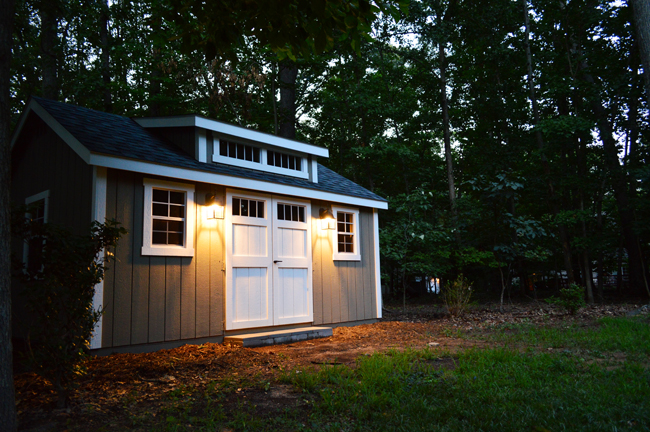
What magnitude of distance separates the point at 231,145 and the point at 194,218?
1887mm

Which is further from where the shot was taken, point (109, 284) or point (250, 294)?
point (250, 294)

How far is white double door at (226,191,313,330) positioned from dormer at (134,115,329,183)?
2.66 feet

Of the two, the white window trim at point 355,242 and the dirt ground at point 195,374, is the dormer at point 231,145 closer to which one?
the white window trim at point 355,242

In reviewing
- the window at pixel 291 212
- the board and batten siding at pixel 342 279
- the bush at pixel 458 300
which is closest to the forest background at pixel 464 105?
the bush at pixel 458 300

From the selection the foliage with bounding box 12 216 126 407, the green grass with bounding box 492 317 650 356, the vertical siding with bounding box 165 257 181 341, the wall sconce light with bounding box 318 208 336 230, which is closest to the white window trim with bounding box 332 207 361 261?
the wall sconce light with bounding box 318 208 336 230

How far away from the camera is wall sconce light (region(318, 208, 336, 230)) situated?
364 inches

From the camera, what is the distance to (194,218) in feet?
23.6

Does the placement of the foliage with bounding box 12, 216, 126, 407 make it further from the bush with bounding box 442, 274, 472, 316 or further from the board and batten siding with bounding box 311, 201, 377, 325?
the bush with bounding box 442, 274, 472, 316

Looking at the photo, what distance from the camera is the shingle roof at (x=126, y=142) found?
6441 millimetres

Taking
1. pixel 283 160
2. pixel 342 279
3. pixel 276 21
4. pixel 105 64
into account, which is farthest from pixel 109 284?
pixel 105 64

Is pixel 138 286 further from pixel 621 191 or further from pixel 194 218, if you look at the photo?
pixel 621 191

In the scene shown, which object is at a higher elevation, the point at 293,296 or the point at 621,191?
the point at 621,191

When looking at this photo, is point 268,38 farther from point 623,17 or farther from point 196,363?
point 623,17

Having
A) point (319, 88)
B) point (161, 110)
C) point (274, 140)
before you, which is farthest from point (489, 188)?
point (161, 110)
